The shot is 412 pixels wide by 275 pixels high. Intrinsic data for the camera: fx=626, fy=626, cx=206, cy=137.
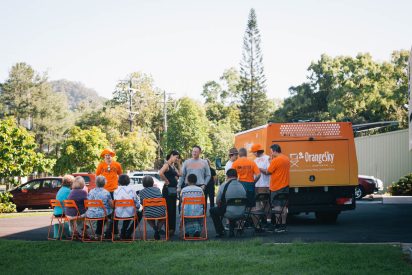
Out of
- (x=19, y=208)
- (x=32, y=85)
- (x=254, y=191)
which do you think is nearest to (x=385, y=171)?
(x=19, y=208)

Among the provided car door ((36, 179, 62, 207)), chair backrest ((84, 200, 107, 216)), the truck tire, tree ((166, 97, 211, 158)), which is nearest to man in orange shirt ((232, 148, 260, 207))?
chair backrest ((84, 200, 107, 216))

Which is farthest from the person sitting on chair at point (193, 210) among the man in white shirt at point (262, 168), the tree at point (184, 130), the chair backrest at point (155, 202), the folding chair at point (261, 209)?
the tree at point (184, 130)

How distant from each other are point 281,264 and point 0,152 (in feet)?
65.3

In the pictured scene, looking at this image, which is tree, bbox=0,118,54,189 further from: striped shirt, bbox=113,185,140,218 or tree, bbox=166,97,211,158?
tree, bbox=166,97,211,158

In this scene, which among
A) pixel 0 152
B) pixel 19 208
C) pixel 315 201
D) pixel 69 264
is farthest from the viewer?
pixel 19 208

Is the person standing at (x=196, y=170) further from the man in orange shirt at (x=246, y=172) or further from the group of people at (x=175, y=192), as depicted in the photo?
the man in orange shirt at (x=246, y=172)

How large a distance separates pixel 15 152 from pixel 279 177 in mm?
15909

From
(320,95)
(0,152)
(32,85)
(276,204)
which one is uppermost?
(32,85)

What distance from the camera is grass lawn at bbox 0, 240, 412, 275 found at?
876 centimetres

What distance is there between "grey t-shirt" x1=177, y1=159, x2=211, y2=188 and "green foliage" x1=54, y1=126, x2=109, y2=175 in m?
32.0

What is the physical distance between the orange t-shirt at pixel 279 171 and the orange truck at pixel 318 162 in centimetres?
168

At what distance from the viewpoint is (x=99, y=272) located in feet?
29.1

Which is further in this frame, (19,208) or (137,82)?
(137,82)

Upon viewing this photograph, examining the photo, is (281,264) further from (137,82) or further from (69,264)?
(137,82)
